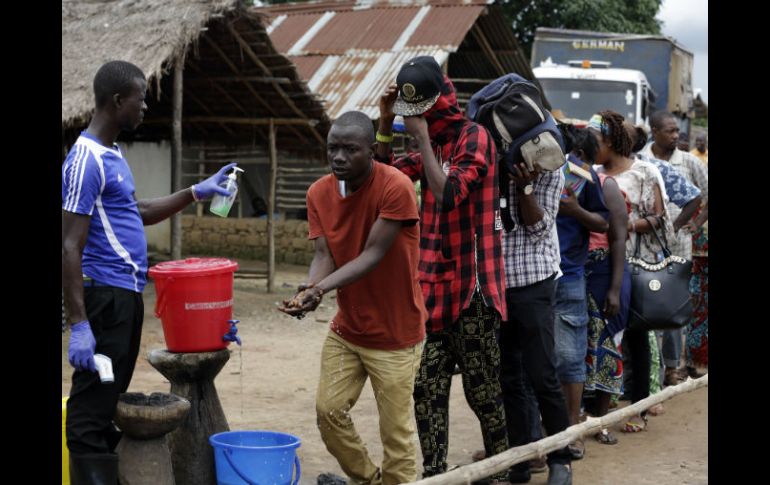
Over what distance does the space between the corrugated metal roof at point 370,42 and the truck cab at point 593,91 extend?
58 centimetres

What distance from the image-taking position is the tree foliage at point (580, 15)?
25.1 meters

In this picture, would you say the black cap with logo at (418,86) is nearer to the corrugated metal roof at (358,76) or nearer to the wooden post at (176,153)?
the wooden post at (176,153)

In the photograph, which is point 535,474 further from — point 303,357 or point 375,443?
point 303,357

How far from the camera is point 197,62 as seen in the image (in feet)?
39.8

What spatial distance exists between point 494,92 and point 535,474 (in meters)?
2.06

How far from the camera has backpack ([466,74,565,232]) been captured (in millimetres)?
4480

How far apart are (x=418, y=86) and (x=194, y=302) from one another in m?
1.35

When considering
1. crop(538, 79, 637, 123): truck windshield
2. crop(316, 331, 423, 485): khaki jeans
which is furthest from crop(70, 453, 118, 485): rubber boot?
A: crop(538, 79, 637, 123): truck windshield

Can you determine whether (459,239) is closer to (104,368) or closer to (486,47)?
(104,368)

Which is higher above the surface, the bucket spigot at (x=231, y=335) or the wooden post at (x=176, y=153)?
the wooden post at (x=176, y=153)

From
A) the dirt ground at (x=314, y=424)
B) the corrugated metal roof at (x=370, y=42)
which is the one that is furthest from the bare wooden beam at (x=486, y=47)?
the dirt ground at (x=314, y=424)

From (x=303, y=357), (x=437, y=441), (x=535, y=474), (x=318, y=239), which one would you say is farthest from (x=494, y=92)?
(x=303, y=357)

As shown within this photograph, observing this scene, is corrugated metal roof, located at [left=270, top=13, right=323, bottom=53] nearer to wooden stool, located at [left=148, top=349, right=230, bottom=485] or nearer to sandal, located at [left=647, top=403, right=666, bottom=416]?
sandal, located at [left=647, top=403, right=666, bottom=416]
